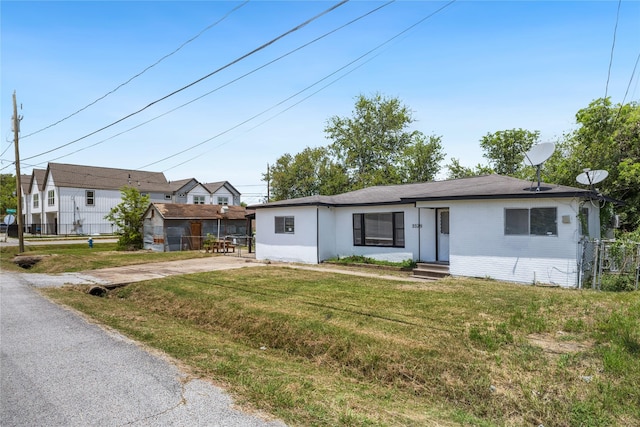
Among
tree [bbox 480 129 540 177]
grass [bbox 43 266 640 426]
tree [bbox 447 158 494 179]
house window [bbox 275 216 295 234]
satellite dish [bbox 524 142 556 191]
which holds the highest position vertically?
tree [bbox 480 129 540 177]

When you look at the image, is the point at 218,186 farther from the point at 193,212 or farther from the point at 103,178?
the point at 193,212

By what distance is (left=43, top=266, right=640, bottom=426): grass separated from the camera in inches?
157

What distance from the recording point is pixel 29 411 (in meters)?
3.64

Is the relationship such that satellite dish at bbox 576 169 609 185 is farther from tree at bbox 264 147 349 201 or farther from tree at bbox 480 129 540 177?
tree at bbox 264 147 349 201

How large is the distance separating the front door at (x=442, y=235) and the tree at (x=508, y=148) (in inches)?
748

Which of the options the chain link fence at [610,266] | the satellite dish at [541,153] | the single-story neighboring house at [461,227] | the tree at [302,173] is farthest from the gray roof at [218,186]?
the chain link fence at [610,266]

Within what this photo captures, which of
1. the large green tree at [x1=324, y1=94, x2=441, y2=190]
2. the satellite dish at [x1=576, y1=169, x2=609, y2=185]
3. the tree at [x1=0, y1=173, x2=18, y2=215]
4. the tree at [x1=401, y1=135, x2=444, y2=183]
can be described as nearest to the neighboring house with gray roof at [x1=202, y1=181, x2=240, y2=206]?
the large green tree at [x1=324, y1=94, x2=441, y2=190]

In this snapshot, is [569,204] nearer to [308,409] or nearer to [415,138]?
[308,409]

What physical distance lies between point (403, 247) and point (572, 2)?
8960 mm

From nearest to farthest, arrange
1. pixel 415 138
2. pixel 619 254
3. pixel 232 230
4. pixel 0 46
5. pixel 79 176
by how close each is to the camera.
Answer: pixel 619 254
pixel 0 46
pixel 232 230
pixel 415 138
pixel 79 176

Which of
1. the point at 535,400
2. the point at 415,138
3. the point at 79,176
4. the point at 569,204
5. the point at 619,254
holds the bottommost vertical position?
the point at 535,400

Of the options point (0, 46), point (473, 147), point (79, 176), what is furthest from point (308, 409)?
point (79, 176)

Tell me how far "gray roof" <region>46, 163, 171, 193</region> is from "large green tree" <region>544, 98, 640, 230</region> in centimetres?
4305

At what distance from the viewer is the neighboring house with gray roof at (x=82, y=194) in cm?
3922
